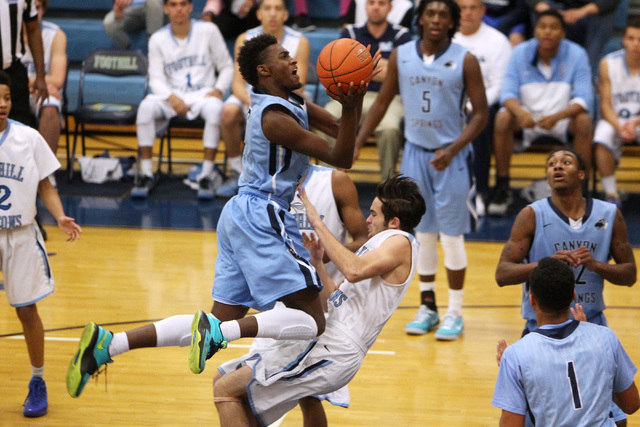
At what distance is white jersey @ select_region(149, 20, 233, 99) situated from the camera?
30.4 ft

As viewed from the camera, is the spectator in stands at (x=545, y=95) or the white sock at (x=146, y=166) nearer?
the spectator in stands at (x=545, y=95)

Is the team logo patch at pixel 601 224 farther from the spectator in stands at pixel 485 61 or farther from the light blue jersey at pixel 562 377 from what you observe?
the spectator in stands at pixel 485 61

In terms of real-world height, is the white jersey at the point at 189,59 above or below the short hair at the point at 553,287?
below

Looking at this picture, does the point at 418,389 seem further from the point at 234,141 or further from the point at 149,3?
the point at 149,3

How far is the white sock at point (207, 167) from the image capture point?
29.7 feet

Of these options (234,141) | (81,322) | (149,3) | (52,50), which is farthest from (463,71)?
(149,3)

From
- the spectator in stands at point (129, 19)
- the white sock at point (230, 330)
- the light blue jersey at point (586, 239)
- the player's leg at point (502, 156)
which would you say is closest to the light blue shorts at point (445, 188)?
the light blue jersey at point (586, 239)

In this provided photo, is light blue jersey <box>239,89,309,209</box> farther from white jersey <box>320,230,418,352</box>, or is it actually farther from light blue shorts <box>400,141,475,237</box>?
light blue shorts <box>400,141,475,237</box>

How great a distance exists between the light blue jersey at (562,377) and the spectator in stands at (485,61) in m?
5.49

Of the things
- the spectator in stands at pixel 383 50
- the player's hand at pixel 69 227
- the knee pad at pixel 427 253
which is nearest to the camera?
the player's hand at pixel 69 227

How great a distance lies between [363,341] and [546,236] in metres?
1.21

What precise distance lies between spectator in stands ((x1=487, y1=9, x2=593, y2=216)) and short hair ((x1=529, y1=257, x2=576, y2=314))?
17.6ft

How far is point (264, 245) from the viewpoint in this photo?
12.2 feet

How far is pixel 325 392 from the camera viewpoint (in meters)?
3.72
